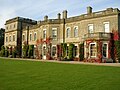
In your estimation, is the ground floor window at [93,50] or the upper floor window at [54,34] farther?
the upper floor window at [54,34]

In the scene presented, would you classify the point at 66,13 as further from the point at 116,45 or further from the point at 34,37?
the point at 116,45

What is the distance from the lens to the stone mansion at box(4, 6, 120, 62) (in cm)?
2856

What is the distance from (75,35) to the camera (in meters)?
34.4

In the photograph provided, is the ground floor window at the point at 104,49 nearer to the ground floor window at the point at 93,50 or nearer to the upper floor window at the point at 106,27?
the ground floor window at the point at 93,50

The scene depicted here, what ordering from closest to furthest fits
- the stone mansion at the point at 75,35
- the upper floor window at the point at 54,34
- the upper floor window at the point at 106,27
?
1. the stone mansion at the point at 75,35
2. the upper floor window at the point at 106,27
3. the upper floor window at the point at 54,34

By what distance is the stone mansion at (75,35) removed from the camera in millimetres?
28562

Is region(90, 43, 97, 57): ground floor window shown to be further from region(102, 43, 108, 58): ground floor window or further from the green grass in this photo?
the green grass

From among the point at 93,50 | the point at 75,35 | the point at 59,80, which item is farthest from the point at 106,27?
the point at 59,80

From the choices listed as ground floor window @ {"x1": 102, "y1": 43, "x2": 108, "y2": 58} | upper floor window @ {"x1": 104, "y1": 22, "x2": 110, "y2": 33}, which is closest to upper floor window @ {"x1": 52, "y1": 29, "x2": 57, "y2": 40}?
upper floor window @ {"x1": 104, "y1": 22, "x2": 110, "y2": 33}

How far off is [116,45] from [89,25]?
5.98 metres

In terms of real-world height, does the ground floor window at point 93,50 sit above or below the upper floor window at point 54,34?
below

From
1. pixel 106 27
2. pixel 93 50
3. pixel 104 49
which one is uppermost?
pixel 106 27

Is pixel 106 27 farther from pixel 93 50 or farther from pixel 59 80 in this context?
pixel 59 80

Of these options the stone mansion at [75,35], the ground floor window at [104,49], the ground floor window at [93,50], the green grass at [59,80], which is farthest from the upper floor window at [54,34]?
the green grass at [59,80]
